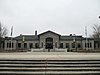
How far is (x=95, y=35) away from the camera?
75.6m

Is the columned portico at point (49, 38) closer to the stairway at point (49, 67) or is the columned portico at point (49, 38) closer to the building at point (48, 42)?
the building at point (48, 42)

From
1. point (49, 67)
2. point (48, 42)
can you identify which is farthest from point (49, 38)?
point (49, 67)

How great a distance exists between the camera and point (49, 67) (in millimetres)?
7094

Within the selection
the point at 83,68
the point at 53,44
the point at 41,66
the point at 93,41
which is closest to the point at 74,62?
the point at 83,68

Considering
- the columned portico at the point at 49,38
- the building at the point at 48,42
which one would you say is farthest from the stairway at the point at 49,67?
the columned portico at the point at 49,38

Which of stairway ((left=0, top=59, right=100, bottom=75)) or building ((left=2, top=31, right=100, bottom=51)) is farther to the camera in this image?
building ((left=2, top=31, right=100, bottom=51))

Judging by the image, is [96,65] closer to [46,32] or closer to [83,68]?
[83,68]

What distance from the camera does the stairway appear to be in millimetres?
6621

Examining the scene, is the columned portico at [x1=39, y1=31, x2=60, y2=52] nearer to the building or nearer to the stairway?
the building

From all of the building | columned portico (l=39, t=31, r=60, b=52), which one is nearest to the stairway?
the building

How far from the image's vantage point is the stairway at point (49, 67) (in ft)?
21.7

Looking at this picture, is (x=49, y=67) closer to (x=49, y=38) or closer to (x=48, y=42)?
(x=49, y=38)

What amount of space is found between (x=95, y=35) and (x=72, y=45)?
1845 centimetres

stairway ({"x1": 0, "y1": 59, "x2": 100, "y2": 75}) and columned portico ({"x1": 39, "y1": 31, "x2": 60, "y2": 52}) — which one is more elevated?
columned portico ({"x1": 39, "y1": 31, "x2": 60, "y2": 52})
